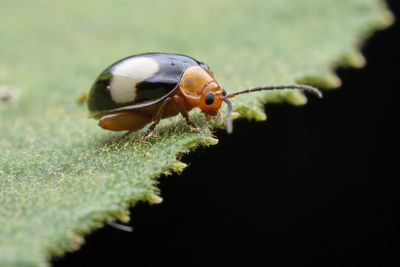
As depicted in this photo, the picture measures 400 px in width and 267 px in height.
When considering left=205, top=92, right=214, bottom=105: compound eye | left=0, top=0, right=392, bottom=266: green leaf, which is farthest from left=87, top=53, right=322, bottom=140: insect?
left=0, top=0, right=392, bottom=266: green leaf

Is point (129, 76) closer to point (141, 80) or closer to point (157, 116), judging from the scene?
point (141, 80)

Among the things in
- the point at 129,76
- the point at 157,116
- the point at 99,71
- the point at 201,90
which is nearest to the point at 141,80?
the point at 129,76

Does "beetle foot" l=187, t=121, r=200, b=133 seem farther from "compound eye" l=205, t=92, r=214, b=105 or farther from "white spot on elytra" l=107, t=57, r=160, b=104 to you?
"white spot on elytra" l=107, t=57, r=160, b=104

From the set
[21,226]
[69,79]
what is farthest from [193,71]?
[69,79]

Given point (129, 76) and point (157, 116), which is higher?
point (129, 76)

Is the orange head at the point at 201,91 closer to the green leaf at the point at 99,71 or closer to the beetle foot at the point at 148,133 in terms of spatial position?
the green leaf at the point at 99,71

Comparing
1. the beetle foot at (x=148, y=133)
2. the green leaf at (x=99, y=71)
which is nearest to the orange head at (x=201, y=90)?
the green leaf at (x=99, y=71)

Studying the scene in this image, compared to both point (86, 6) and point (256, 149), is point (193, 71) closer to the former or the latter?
point (256, 149)
